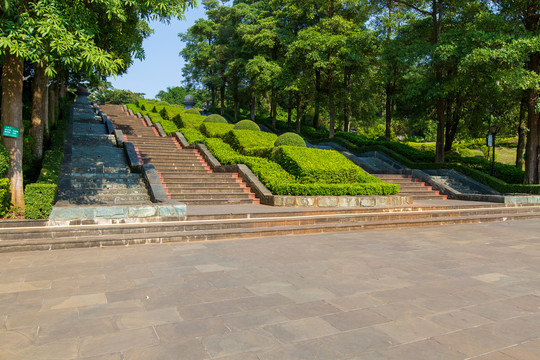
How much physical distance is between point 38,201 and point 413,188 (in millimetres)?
Answer: 14668

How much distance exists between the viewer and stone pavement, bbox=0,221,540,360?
3.20 m

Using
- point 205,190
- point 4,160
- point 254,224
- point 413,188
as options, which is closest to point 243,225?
point 254,224

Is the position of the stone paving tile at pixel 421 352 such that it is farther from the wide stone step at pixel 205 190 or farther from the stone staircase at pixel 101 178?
the wide stone step at pixel 205 190

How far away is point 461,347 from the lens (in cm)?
324

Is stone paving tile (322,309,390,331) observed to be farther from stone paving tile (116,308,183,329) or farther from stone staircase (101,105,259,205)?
stone staircase (101,105,259,205)

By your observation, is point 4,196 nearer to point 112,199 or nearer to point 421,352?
point 112,199

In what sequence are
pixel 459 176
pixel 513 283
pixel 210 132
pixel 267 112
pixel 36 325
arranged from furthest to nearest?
pixel 267 112 < pixel 210 132 < pixel 459 176 < pixel 513 283 < pixel 36 325

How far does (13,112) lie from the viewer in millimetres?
8289

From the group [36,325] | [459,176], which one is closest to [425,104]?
[459,176]

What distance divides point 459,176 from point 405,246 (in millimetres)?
12559

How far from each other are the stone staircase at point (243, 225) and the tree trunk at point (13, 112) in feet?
3.59

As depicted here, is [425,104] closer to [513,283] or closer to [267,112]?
[513,283]

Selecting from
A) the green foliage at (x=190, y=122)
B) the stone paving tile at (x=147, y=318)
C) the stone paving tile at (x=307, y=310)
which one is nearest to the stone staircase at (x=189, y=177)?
the green foliage at (x=190, y=122)

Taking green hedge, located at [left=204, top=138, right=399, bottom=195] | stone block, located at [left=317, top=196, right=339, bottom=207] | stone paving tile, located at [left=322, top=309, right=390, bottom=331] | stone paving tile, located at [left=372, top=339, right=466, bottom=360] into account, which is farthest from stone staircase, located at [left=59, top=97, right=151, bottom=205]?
stone paving tile, located at [left=372, top=339, right=466, bottom=360]
